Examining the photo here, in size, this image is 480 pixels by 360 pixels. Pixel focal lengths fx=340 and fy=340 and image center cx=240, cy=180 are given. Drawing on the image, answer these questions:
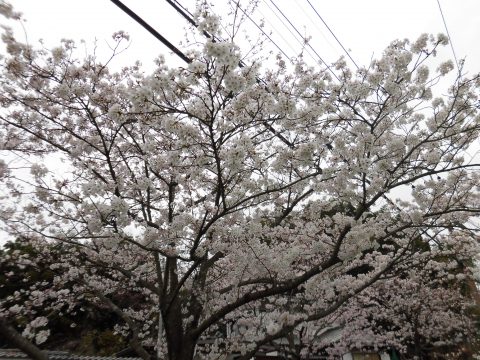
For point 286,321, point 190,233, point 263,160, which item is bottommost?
point 286,321

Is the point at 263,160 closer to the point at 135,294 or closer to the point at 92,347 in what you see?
the point at 135,294

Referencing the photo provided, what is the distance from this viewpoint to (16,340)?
124 inches

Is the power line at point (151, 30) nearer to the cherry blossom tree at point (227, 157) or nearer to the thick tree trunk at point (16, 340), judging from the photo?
the cherry blossom tree at point (227, 157)

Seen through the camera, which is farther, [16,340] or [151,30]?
[151,30]

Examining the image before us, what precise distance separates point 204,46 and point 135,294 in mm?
9240

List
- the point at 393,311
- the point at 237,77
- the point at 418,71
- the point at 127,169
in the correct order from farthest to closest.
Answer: the point at 393,311 → the point at 127,169 → the point at 418,71 → the point at 237,77

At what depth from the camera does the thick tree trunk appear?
2816 mm

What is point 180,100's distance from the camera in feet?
14.3

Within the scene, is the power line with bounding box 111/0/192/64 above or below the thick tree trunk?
above

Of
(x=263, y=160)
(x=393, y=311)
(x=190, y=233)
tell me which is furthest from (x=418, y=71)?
(x=393, y=311)

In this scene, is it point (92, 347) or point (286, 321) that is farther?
point (92, 347)

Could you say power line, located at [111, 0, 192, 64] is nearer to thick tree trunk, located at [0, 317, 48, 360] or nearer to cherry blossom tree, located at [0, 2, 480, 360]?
cherry blossom tree, located at [0, 2, 480, 360]

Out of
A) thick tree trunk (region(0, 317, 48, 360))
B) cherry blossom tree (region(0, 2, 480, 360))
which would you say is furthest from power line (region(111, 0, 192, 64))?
thick tree trunk (region(0, 317, 48, 360))

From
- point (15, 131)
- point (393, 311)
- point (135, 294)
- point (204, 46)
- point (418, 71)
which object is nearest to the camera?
point (204, 46)
